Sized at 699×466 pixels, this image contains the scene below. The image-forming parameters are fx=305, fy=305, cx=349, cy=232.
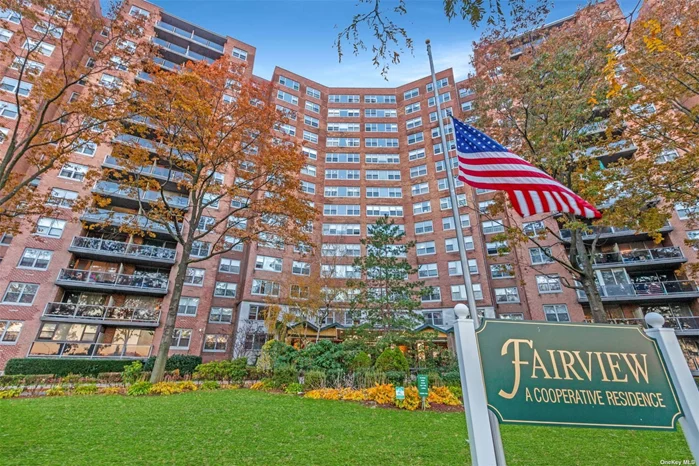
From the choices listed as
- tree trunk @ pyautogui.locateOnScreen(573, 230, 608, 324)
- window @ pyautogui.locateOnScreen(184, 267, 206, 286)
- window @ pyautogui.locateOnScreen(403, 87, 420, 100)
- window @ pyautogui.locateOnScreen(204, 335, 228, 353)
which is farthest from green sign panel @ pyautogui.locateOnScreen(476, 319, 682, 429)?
window @ pyautogui.locateOnScreen(403, 87, 420, 100)

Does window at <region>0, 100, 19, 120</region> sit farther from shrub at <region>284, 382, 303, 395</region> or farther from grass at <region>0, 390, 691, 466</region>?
shrub at <region>284, 382, 303, 395</region>

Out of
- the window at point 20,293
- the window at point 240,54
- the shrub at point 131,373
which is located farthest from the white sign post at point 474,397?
the window at point 240,54

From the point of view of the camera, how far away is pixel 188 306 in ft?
88.4

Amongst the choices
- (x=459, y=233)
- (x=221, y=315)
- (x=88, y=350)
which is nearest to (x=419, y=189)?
(x=221, y=315)

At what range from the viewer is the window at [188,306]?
26609mm

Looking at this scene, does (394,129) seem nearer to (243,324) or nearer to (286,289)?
(286,289)

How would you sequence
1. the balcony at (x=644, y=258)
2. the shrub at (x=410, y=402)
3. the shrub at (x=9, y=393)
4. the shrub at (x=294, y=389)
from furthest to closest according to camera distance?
the balcony at (x=644, y=258)
the shrub at (x=294, y=389)
the shrub at (x=9, y=393)
the shrub at (x=410, y=402)

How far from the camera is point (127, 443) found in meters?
6.16

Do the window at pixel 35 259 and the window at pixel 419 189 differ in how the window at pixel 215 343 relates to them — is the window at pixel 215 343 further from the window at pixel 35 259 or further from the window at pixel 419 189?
the window at pixel 419 189

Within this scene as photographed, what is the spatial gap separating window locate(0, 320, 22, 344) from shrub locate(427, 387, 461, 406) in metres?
27.5

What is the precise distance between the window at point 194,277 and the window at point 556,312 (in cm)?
3122

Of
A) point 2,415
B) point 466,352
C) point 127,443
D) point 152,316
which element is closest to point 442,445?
point 466,352

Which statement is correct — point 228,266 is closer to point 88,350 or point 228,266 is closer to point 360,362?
point 88,350

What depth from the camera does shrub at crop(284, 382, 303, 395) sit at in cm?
1266
